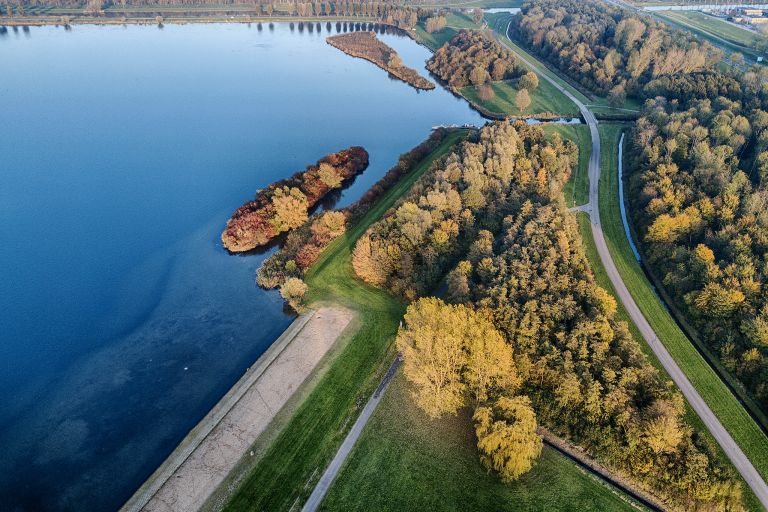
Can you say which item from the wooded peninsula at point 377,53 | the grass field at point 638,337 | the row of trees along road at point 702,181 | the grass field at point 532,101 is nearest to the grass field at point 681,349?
the grass field at point 638,337

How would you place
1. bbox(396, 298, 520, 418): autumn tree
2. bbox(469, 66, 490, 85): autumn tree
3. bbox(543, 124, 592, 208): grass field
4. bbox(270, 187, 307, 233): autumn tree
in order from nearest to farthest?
bbox(396, 298, 520, 418): autumn tree → bbox(270, 187, 307, 233): autumn tree → bbox(543, 124, 592, 208): grass field → bbox(469, 66, 490, 85): autumn tree

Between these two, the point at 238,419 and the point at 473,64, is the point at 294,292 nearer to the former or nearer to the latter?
the point at 238,419

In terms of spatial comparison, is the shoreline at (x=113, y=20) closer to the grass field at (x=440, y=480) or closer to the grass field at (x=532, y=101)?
the grass field at (x=532, y=101)

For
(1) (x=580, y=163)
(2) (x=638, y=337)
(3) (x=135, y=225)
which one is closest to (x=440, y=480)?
(2) (x=638, y=337)

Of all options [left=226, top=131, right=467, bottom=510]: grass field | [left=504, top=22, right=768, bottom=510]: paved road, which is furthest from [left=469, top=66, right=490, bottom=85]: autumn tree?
[left=226, top=131, right=467, bottom=510]: grass field

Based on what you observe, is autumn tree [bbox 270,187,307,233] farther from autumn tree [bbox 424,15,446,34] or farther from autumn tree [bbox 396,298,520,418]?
autumn tree [bbox 424,15,446,34]
